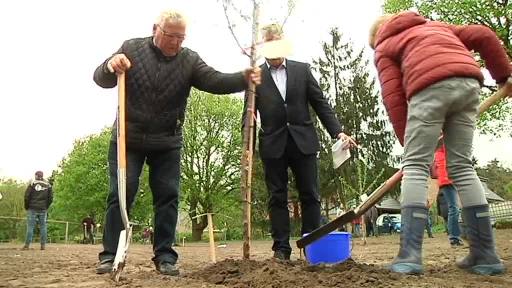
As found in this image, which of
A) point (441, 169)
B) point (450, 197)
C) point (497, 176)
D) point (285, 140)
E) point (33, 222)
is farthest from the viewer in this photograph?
point (497, 176)

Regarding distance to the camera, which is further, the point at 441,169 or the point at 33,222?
the point at 33,222

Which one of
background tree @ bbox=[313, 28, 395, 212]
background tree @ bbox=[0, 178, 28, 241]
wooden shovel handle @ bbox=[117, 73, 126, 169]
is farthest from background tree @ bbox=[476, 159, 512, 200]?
wooden shovel handle @ bbox=[117, 73, 126, 169]

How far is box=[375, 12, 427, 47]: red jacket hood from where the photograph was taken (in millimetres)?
3365

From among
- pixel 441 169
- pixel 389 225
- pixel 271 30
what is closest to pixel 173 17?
pixel 271 30

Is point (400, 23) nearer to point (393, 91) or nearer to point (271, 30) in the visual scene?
point (393, 91)

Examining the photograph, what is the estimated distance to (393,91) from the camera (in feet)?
11.1

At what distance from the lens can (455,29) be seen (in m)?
3.44

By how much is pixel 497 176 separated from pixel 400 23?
61.9 m

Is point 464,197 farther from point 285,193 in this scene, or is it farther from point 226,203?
point 226,203

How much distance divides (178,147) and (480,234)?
2261mm

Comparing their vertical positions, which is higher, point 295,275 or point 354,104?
point 354,104

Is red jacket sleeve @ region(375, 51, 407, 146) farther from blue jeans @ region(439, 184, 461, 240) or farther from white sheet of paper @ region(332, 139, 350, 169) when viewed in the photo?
blue jeans @ region(439, 184, 461, 240)

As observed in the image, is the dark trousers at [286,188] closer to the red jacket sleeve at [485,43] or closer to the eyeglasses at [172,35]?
the eyeglasses at [172,35]

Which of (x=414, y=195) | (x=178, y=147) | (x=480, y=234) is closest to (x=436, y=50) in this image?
(x=414, y=195)
